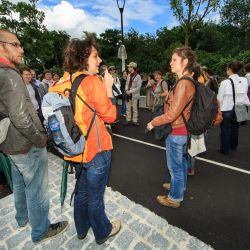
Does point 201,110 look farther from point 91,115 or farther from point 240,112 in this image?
point 240,112

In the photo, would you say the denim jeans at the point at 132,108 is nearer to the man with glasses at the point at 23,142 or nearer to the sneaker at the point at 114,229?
the sneaker at the point at 114,229

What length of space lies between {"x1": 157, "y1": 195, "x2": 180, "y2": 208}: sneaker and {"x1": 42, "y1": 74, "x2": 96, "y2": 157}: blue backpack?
6.18 ft

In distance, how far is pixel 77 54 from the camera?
207cm

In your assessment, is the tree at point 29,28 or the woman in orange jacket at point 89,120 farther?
the tree at point 29,28

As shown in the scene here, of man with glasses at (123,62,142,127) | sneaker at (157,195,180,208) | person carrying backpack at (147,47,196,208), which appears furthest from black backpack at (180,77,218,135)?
man with glasses at (123,62,142,127)

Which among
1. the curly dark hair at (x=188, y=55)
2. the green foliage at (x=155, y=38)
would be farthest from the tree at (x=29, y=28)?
the curly dark hair at (x=188, y=55)

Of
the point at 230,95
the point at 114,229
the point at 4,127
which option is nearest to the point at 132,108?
the point at 230,95

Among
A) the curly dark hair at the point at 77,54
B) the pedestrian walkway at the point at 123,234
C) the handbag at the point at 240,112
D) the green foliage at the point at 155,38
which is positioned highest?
the green foliage at the point at 155,38

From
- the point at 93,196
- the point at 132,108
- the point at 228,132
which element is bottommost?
the point at 93,196

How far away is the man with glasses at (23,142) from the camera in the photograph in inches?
81.4

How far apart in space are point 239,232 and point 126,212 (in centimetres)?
148

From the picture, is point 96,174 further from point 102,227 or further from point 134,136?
point 134,136

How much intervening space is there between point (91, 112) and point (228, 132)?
411cm

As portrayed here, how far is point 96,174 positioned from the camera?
2244 mm
